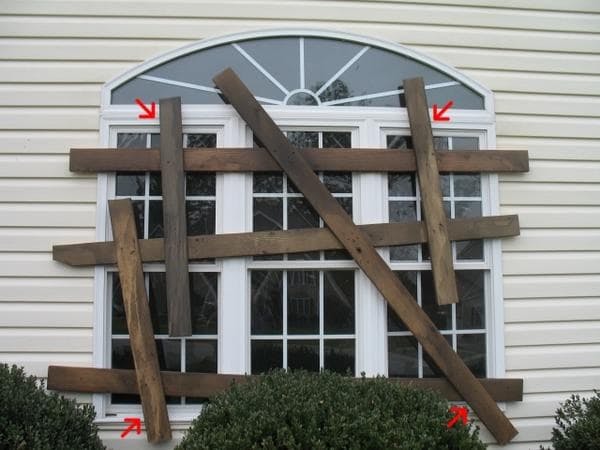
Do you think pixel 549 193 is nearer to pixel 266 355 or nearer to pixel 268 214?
pixel 268 214

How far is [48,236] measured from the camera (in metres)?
3.77

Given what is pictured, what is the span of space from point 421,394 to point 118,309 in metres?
2.16

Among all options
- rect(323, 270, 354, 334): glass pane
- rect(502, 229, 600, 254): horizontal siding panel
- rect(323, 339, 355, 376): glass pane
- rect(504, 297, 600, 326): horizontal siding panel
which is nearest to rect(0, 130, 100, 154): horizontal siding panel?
rect(323, 270, 354, 334): glass pane

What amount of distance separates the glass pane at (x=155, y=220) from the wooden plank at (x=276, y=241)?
133mm

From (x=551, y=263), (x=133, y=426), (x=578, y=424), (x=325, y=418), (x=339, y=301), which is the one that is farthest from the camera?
(x=551, y=263)

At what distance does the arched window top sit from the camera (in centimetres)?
396

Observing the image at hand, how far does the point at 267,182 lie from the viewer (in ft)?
12.9

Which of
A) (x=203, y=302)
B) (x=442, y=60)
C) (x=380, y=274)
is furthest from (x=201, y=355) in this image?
(x=442, y=60)

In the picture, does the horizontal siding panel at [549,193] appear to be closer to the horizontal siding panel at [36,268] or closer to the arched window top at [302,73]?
the arched window top at [302,73]

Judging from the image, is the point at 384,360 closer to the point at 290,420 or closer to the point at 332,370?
the point at 332,370

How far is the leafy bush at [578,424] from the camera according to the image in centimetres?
343

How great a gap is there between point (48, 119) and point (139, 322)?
163cm

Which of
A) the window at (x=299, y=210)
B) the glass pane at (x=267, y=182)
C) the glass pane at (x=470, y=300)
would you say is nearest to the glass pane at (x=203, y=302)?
the window at (x=299, y=210)

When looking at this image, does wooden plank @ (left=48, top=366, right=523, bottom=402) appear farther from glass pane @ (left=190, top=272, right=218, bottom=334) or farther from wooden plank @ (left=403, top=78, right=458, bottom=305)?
wooden plank @ (left=403, top=78, right=458, bottom=305)
